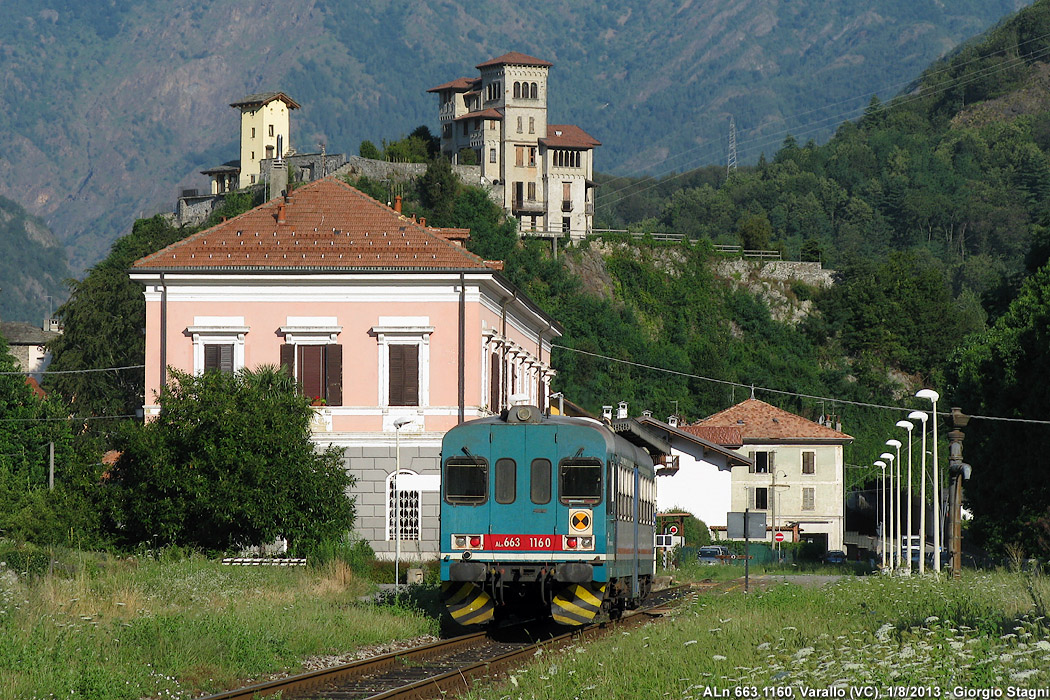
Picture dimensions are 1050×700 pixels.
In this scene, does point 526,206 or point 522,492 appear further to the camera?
point 526,206

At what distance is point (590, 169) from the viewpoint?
443 ft

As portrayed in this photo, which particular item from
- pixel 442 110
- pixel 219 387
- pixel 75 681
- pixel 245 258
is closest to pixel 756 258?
pixel 442 110

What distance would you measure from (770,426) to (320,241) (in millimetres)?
48061

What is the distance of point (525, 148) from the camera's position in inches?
5231

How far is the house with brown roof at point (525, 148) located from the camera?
430ft

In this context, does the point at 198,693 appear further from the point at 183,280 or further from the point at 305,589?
the point at 183,280

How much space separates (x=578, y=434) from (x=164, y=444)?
40.7 feet

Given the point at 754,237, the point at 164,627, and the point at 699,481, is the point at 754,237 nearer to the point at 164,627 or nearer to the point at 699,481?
the point at 699,481

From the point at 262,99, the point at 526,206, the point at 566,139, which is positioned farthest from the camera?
the point at 262,99

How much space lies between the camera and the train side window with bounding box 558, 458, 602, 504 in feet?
70.7

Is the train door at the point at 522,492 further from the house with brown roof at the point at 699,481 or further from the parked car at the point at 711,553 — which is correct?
the house with brown roof at the point at 699,481

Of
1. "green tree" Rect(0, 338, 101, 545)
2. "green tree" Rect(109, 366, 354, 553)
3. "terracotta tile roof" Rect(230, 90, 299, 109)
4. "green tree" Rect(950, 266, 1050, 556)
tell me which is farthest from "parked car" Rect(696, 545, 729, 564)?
"terracotta tile roof" Rect(230, 90, 299, 109)

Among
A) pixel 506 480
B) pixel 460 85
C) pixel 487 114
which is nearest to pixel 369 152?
pixel 487 114

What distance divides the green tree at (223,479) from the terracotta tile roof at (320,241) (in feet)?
28.6
